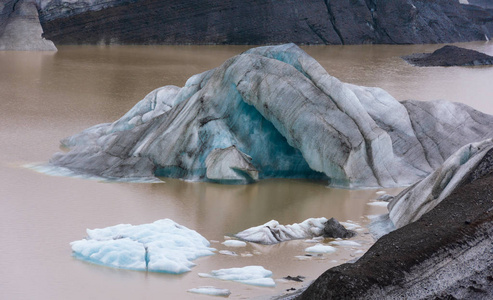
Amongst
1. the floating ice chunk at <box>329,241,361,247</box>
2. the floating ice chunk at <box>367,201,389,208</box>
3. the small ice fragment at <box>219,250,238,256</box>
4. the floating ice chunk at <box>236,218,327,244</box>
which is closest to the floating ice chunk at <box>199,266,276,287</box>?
the small ice fragment at <box>219,250,238,256</box>

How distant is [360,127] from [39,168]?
4838 millimetres

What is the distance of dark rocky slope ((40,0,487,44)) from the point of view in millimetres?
33250

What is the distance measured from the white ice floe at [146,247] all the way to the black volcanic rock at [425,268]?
87.5 inches

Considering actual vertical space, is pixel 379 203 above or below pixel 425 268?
below

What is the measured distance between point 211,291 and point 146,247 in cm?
104

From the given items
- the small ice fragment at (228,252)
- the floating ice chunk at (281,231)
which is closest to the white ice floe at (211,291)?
the small ice fragment at (228,252)


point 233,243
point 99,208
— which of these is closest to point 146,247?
point 233,243

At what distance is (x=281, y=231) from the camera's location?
29.2 ft

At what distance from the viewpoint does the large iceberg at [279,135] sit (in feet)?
37.5

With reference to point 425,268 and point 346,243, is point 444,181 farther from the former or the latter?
point 425,268

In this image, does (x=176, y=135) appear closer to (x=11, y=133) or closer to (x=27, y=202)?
(x=27, y=202)

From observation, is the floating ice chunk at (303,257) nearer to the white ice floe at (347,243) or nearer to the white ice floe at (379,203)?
the white ice floe at (347,243)

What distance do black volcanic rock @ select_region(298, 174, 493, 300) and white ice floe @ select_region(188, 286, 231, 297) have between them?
1.36m

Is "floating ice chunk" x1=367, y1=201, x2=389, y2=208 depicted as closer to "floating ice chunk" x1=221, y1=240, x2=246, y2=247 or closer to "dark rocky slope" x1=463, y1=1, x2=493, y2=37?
"floating ice chunk" x1=221, y1=240, x2=246, y2=247
